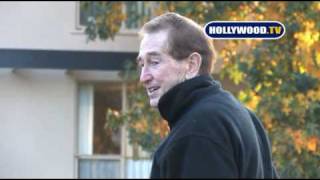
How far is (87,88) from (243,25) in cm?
1158

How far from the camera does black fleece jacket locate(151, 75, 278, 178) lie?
7.23ft

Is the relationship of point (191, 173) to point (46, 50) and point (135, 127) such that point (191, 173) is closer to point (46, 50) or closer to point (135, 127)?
point (135, 127)

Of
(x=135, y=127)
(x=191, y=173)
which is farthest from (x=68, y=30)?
(x=191, y=173)

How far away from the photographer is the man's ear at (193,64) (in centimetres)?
246

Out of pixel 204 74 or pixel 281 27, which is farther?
pixel 281 27

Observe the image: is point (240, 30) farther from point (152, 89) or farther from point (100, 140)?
point (100, 140)

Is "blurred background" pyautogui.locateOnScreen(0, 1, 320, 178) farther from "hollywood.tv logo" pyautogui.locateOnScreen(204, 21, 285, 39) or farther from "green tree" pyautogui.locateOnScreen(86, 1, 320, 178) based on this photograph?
"hollywood.tv logo" pyautogui.locateOnScreen(204, 21, 285, 39)

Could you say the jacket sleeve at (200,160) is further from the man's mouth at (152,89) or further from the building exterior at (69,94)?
the building exterior at (69,94)

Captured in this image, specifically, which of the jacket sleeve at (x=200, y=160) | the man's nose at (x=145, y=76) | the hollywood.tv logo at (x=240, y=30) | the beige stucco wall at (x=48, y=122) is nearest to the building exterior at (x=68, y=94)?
the beige stucco wall at (x=48, y=122)

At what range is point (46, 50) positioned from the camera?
536 inches

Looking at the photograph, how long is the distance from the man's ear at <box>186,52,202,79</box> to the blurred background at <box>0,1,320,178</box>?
16.1 feet

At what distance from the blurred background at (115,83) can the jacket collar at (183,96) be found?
194 inches

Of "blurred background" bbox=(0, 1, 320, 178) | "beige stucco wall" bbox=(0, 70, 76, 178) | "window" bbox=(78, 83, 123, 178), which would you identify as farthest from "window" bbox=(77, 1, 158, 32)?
"window" bbox=(78, 83, 123, 178)

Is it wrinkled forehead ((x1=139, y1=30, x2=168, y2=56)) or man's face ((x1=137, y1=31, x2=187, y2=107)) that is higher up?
wrinkled forehead ((x1=139, y1=30, x2=168, y2=56))
